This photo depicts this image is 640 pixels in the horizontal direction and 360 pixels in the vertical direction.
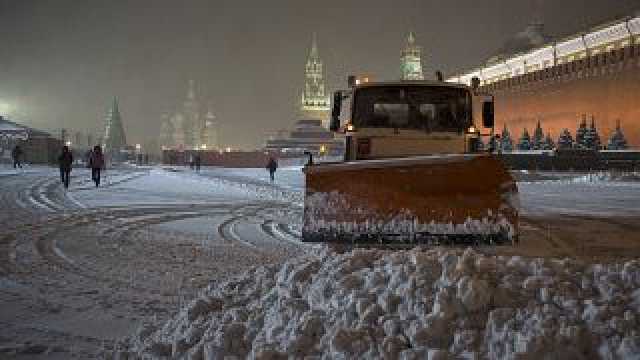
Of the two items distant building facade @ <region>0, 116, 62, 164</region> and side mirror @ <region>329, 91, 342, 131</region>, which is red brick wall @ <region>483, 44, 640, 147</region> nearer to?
distant building facade @ <region>0, 116, 62, 164</region>

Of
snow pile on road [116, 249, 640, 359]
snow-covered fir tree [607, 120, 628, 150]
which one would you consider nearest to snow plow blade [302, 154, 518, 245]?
snow pile on road [116, 249, 640, 359]

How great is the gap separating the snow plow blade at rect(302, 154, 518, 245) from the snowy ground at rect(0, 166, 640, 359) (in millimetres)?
528

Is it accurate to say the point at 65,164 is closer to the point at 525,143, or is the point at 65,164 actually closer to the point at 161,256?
the point at 161,256

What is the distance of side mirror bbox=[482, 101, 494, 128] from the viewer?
11556mm

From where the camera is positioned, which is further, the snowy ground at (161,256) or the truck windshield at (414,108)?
the truck windshield at (414,108)

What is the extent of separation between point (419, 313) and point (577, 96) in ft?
194

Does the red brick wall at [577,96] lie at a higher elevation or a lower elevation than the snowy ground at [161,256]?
higher

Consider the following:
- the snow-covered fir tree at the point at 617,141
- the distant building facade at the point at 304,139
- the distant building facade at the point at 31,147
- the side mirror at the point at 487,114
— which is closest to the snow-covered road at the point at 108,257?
the side mirror at the point at 487,114

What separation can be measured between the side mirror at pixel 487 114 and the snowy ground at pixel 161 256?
212 cm

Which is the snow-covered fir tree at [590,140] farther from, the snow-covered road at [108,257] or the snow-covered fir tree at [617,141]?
the snow-covered road at [108,257]

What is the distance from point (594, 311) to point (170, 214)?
1546 cm

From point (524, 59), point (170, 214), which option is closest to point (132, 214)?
point (170, 214)

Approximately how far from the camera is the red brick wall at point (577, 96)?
5134 centimetres

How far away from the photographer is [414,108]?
11.9m
